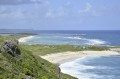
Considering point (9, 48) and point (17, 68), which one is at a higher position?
point (9, 48)

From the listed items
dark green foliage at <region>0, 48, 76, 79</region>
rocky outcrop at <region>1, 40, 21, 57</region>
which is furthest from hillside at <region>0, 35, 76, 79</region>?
rocky outcrop at <region>1, 40, 21, 57</region>

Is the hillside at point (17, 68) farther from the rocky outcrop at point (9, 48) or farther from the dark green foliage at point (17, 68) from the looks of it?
the rocky outcrop at point (9, 48)

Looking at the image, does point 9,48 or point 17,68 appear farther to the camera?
point 9,48

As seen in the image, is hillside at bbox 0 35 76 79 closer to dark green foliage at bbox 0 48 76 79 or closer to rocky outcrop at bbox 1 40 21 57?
dark green foliage at bbox 0 48 76 79

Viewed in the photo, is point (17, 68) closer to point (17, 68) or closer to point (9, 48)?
point (17, 68)

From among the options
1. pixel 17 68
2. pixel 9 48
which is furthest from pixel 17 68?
pixel 9 48

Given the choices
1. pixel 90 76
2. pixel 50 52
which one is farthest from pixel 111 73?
pixel 50 52

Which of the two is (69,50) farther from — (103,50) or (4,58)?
(4,58)

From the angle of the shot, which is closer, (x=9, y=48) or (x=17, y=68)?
(x=17, y=68)

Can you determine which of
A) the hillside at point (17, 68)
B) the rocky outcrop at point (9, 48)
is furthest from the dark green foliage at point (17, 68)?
the rocky outcrop at point (9, 48)

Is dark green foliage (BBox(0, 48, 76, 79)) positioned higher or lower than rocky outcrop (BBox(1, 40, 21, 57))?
lower

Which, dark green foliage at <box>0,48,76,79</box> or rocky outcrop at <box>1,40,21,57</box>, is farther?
rocky outcrop at <box>1,40,21,57</box>
